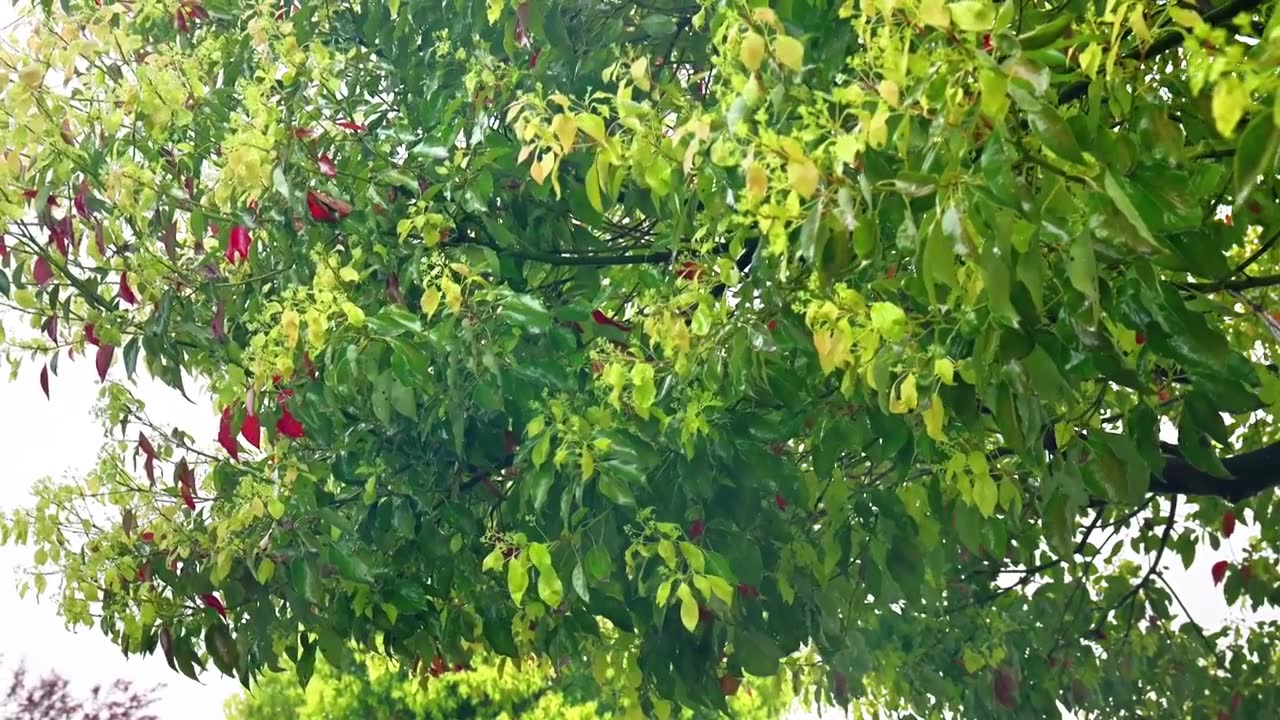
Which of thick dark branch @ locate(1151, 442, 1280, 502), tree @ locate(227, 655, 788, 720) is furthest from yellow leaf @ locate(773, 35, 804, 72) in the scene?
tree @ locate(227, 655, 788, 720)

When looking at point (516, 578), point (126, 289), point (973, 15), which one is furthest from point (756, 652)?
point (973, 15)

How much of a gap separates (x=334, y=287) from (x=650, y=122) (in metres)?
Result: 1.13

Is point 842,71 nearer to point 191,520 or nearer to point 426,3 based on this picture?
point 426,3

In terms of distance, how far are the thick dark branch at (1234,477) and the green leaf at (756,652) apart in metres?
1.39

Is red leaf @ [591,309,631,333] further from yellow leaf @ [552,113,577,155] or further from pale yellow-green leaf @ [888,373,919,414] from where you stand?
pale yellow-green leaf @ [888,373,919,414]

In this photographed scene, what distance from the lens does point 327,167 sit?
3881 mm

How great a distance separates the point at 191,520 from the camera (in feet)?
15.9

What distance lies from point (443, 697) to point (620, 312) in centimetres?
504

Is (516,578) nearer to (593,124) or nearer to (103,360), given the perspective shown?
(593,124)

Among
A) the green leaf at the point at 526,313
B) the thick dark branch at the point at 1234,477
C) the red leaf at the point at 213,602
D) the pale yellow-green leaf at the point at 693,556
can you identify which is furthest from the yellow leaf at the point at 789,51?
the red leaf at the point at 213,602

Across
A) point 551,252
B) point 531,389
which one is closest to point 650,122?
point 531,389

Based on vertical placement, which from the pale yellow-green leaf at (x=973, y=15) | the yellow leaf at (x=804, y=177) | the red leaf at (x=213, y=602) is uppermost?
the red leaf at (x=213, y=602)

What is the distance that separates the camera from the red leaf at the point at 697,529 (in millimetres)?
3900

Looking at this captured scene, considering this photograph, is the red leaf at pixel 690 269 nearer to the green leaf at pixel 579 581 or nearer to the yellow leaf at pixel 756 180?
the green leaf at pixel 579 581
